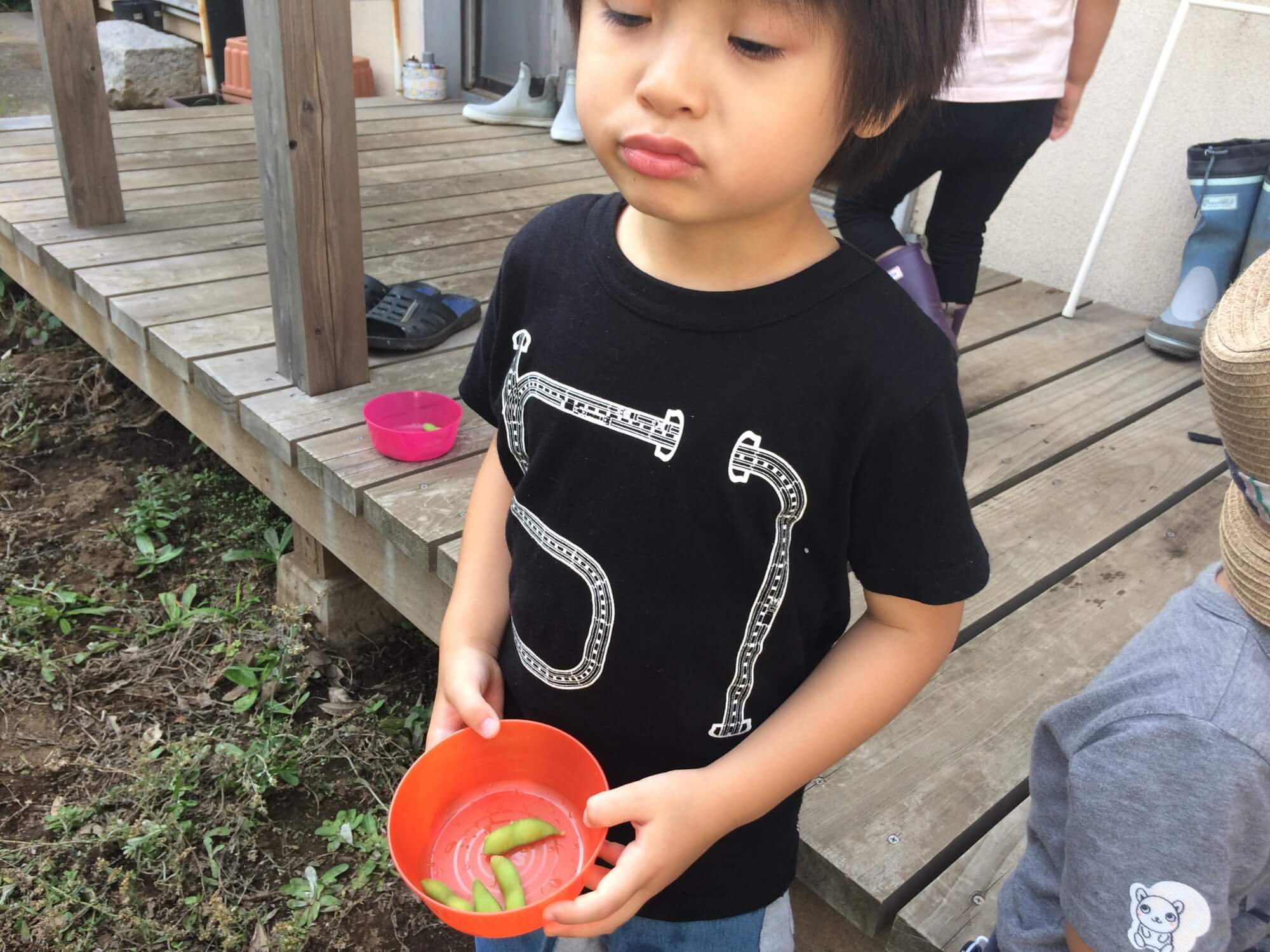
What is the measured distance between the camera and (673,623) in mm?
1028

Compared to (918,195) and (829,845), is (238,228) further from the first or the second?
(829,845)

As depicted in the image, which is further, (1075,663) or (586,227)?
(1075,663)

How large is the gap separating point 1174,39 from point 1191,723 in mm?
2752

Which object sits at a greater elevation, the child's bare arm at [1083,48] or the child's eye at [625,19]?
the child's eye at [625,19]

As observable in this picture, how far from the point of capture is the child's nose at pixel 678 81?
800mm

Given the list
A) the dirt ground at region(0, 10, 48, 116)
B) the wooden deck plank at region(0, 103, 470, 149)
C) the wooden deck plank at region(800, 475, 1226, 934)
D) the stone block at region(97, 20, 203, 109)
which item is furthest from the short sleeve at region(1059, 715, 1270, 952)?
the dirt ground at region(0, 10, 48, 116)

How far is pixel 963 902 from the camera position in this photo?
1.45 m

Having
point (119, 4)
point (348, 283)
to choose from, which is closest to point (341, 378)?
point (348, 283)

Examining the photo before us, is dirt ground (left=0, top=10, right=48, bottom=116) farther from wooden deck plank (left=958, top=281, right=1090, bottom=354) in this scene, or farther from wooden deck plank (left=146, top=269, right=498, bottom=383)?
wooden deck plank (left=958, top=281, right=1090, bottom=354)

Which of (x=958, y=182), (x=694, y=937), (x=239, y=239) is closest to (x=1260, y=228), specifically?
(x=958, y=182)

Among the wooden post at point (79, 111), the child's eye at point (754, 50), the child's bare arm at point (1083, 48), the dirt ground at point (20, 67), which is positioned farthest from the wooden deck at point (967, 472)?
the dirt ground at point (20, 67)

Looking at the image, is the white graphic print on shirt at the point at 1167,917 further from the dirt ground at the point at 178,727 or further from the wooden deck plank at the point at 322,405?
the wooden deck plank at the point at 322,405

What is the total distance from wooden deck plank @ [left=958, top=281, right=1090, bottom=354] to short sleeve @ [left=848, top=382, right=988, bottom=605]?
2365 millimetres

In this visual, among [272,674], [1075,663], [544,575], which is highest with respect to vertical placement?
[544,575]
